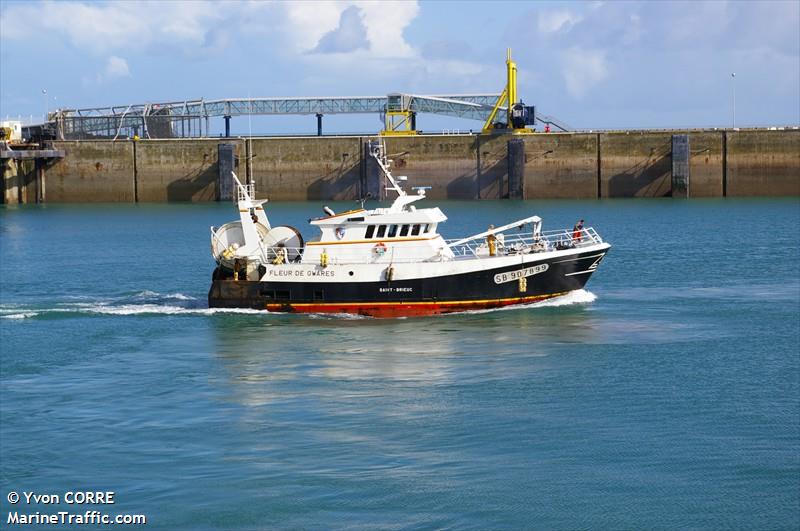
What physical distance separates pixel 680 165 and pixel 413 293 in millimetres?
58266

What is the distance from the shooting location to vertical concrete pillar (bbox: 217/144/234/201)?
3822 inches

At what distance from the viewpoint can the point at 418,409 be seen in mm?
28812

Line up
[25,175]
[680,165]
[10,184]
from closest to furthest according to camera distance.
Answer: [680,165]
[10,184]
[25,175]

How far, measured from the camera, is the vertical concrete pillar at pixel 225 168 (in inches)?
3822

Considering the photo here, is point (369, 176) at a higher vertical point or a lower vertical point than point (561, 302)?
higher

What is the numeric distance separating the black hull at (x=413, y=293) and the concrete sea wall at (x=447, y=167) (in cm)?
5337

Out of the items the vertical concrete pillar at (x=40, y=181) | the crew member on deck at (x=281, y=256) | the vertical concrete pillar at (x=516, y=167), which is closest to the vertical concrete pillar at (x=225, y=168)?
the vertical concrete pillar at (x=40, y=181)

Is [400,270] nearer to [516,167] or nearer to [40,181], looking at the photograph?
[516,167]

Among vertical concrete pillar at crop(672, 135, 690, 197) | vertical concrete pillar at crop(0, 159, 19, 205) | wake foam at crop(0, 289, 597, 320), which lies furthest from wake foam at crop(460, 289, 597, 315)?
vertical concrete pillar at crop(0, 159, 19, 205)

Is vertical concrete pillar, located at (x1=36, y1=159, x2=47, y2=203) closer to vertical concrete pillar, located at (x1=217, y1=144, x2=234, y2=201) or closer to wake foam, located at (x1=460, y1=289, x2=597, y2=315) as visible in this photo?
vertical concrete pillar, located at (x1=217, y1=144, x2=234, y2=201)

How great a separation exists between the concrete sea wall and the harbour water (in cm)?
4637

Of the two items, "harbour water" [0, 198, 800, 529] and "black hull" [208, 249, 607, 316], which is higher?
"black hull" [208, 249, 607, 316]

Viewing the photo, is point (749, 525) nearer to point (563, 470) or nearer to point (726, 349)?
point (563, 470)

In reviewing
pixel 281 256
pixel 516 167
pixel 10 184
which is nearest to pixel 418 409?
pixel 281 256
